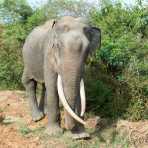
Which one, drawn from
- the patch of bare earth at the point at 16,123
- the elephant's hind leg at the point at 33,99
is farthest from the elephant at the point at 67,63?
the elephant's hind leg at the point at 33,99

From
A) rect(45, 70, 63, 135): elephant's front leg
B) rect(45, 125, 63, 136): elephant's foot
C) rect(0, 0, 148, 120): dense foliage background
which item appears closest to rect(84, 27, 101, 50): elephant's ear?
rect(45, 70, 63, 135): elephant's front leg

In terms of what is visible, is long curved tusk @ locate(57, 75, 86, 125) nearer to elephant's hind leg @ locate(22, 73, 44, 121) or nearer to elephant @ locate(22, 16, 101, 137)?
elephant @ locate(22, 16, 101, 137)

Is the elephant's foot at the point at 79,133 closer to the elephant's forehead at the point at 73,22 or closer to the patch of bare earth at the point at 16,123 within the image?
the patch of bare earth at the point at 16,123

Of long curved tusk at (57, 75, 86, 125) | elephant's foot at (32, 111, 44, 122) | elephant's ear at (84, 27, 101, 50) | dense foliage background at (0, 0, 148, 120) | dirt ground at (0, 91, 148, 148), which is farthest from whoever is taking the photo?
dense foliage background at (0, 0, 148, 120)

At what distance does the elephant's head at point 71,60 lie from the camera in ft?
23.9

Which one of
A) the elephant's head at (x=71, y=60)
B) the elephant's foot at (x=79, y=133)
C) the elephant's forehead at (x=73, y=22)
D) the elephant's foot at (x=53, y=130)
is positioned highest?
the elephant's forehead at (x=73, y=22)

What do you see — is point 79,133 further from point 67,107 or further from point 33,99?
point 33,99

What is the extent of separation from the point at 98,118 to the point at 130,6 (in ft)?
11.0

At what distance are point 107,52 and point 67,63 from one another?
339cm

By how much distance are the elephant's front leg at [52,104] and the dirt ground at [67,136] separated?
0.40 ft

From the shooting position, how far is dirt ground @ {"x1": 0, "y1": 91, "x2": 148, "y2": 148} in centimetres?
785

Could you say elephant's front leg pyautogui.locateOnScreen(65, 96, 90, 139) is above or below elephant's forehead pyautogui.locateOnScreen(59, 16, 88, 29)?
below

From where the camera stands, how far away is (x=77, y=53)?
7.29 m

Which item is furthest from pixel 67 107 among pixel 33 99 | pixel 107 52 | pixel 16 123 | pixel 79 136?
pixel 107 52
